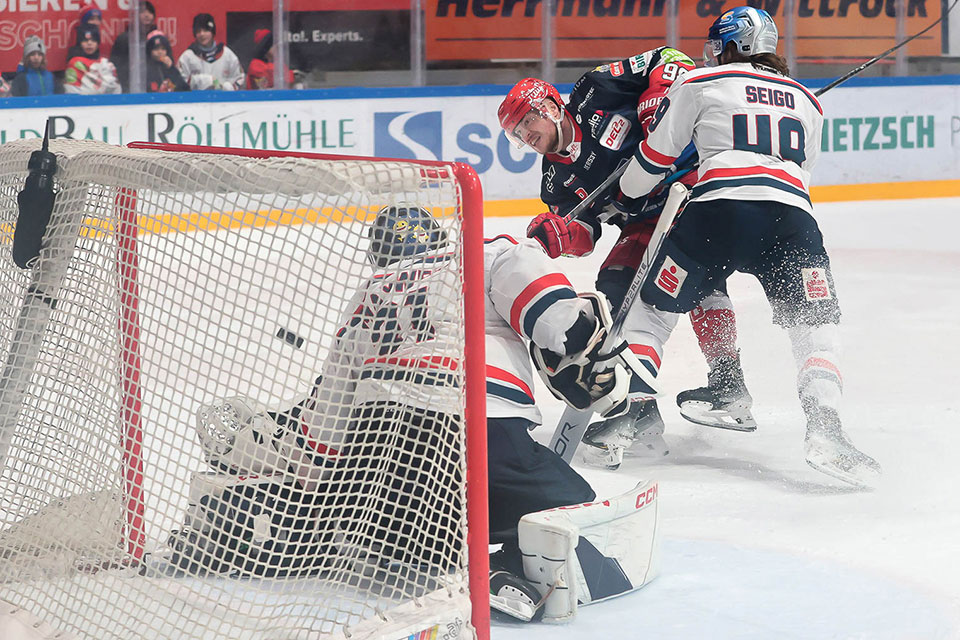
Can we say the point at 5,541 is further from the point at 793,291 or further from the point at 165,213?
the point at 793,291

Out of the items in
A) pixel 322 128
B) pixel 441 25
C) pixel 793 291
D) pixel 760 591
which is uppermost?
pixel 441 25

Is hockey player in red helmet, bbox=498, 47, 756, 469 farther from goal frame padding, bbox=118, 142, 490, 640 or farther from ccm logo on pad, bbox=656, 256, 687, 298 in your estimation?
goal frame padding, bbox=118, 142, 490, 640

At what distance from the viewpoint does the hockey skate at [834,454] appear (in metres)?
2.60

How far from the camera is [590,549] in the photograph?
198cm

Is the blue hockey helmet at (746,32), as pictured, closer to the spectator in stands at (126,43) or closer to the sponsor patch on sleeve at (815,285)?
the sponsor patch on sleeve at (815,285)

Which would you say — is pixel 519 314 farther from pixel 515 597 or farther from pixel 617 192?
pixel 617 192

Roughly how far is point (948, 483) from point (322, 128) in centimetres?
433

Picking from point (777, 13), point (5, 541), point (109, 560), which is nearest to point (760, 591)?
point (109, 560)

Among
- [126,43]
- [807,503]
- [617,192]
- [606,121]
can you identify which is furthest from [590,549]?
[126,43]

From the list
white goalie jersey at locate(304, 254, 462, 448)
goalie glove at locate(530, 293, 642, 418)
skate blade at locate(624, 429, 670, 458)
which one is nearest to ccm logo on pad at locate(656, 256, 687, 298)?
skate blade at locate(624, 429, 670, 458)

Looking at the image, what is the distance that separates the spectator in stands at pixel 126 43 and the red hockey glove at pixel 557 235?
161 inches

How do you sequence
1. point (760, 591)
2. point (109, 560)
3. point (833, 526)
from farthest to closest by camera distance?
point (833, 526) < point (760, 591) < point (109, 560)

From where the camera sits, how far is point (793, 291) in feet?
9.08

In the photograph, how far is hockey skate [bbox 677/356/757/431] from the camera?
122 inches
